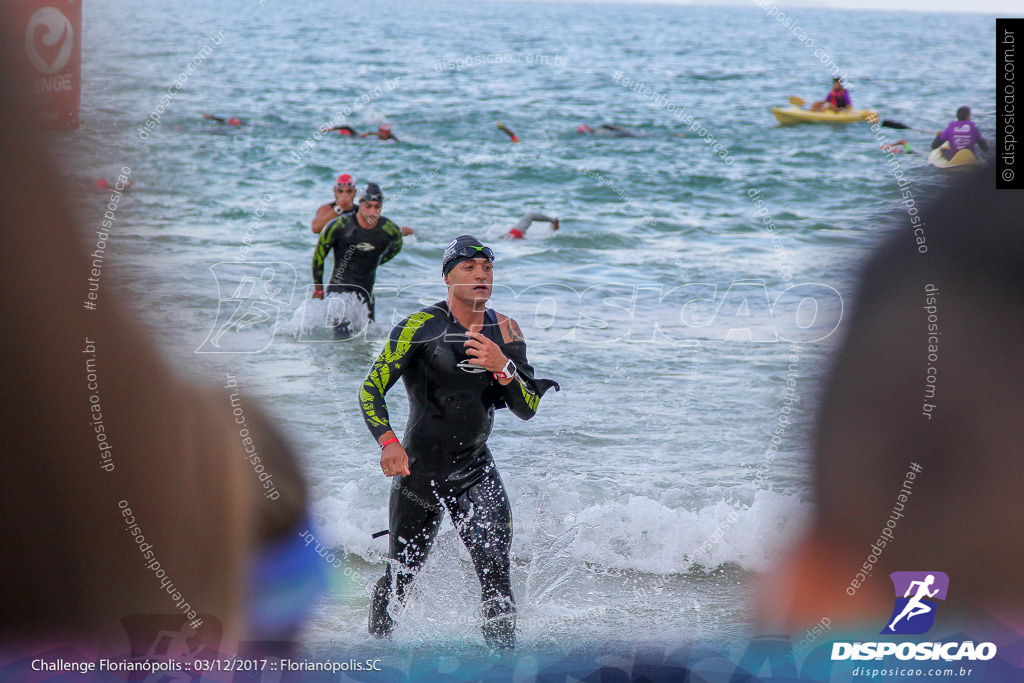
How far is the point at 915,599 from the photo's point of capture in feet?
16.2

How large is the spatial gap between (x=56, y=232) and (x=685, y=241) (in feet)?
25.3

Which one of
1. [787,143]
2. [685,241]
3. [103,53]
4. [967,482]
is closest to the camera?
[967,482]

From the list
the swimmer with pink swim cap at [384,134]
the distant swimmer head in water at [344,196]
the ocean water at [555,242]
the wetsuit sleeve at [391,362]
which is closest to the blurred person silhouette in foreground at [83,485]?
the ocean water at [555,242]

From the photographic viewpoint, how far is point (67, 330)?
5035 millimetres

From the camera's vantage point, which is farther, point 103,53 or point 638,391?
point 103,53

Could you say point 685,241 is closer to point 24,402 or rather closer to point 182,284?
point 182,284

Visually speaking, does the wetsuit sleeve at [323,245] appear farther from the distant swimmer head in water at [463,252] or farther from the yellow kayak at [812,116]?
the yellow kayak at [812,116]

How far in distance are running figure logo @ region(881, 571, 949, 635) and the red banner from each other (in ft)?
17.7

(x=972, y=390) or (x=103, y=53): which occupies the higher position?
(x=103, y=53)

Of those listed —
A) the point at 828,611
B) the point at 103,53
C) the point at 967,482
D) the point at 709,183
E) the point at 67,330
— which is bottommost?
the point at 828,611

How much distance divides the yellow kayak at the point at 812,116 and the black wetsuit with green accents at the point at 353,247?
10.2 metres

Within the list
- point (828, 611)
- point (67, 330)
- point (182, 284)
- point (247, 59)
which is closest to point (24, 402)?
point (67, 330)

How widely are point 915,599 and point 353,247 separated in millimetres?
5852

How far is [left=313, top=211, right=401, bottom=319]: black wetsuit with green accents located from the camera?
870cm
